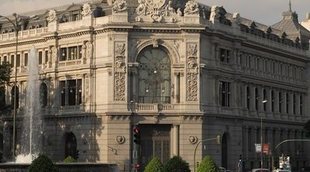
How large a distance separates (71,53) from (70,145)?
1087cm

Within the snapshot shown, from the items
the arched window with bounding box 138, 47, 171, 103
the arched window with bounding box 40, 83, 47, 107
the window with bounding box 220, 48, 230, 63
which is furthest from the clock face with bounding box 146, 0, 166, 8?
the arched window with bounding box 40, 83, 47, 107

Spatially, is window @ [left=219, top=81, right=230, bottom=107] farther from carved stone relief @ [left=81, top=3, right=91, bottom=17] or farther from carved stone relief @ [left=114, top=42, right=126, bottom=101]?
carved stone relief @ [left=81, top=3, right=91, bottom=17]

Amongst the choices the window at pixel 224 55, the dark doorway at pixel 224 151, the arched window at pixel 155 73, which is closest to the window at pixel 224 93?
the window at pixel 224 55

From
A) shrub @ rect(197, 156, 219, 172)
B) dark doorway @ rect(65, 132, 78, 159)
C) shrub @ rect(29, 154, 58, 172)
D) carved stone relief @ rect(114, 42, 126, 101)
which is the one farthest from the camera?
dark doorway @ rect(65, 132, 78, 159)

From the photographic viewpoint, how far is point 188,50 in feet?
289

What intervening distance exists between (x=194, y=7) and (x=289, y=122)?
30889 millimetres

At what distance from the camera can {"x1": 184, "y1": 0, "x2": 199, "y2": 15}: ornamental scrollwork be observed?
8888 cm

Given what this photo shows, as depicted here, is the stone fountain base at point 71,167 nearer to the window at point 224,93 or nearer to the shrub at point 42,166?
the shrub at point 42,166

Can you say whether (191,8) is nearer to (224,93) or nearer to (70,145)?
(224,93)

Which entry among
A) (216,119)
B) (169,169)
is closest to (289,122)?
(216,119)

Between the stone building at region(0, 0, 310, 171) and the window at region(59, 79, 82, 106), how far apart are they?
0.39 ft

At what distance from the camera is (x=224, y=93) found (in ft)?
308

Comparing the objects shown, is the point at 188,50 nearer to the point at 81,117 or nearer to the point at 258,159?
the point at 81,117

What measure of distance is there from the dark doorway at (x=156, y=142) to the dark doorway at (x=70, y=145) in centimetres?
864
